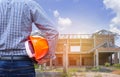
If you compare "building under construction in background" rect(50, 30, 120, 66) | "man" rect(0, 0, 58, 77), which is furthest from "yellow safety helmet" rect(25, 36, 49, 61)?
"building under construction in background" rect(50, 30, 120, 66)

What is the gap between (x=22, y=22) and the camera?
2238 millimetres

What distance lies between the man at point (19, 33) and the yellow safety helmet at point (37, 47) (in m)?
0.05

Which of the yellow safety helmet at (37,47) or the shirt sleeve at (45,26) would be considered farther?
the shirt sleeve at (45,26)

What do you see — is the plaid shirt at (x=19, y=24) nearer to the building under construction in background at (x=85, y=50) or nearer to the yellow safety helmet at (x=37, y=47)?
the yellow safety helmet at (x=37, y=47)

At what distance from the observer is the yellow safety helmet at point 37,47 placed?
7.02 feet

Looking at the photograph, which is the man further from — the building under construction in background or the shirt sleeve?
the building under construction in background

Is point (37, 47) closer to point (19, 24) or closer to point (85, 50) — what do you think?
point (19, 24)

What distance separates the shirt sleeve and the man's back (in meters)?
0.04

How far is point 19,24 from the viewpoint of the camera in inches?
87.8

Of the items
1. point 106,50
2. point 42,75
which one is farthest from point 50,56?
point 106,50

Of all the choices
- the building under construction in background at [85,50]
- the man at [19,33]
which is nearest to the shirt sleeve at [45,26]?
the man at [19,33]

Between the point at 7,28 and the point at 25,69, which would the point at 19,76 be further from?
the point at 7,28

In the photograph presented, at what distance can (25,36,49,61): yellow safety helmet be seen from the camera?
7.02 ft

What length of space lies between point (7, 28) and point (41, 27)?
0.82ft
